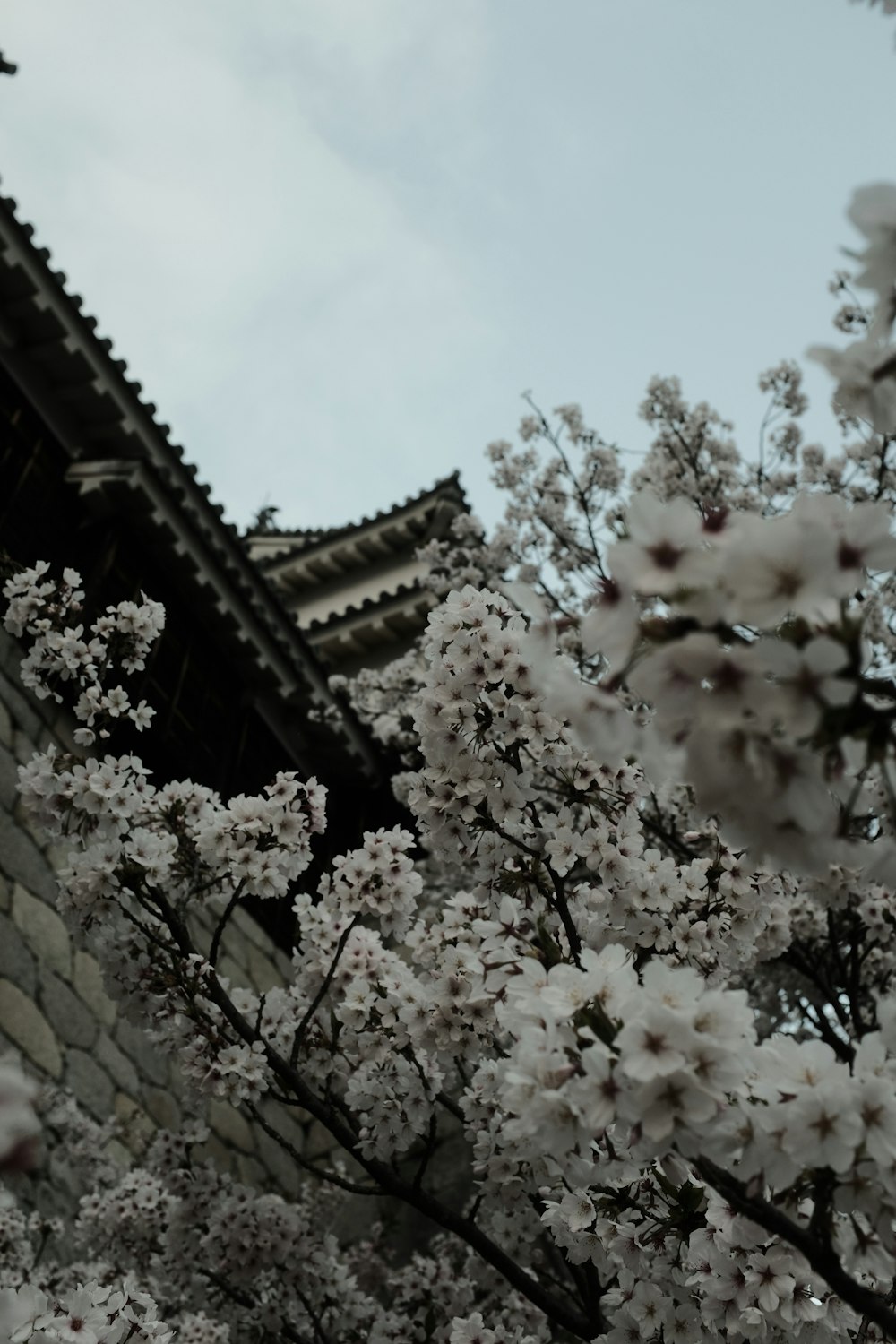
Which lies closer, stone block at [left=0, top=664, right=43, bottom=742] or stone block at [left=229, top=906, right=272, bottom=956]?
stone block at [left=0, top=664, right=43, bottom=742]

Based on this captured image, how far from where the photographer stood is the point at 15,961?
557 cm

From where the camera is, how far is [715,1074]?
173 centimetres

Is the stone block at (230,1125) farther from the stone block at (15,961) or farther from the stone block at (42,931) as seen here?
the stone block at (15,961)

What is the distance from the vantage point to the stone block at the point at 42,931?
18.9 ft

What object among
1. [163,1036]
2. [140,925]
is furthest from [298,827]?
[163,1036]

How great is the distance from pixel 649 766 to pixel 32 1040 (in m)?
5.00

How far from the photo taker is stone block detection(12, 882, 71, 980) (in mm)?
5750

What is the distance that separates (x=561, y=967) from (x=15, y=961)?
4.54 metres

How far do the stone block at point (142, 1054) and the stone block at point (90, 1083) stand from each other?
0.30 metres

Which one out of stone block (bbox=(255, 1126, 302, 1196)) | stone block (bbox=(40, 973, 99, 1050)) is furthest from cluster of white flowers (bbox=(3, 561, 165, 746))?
stone block (bbox=(255, 1126, 302, 1196))

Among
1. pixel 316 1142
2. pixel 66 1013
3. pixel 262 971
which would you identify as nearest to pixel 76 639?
pixel 66 1013

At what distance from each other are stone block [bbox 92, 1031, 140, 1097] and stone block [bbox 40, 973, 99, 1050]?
9cm

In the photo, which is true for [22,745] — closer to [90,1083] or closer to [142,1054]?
[90,1083]

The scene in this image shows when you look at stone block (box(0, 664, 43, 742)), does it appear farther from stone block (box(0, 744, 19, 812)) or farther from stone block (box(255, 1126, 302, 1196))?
stone block (box(255, 1126, 302, 1196))
